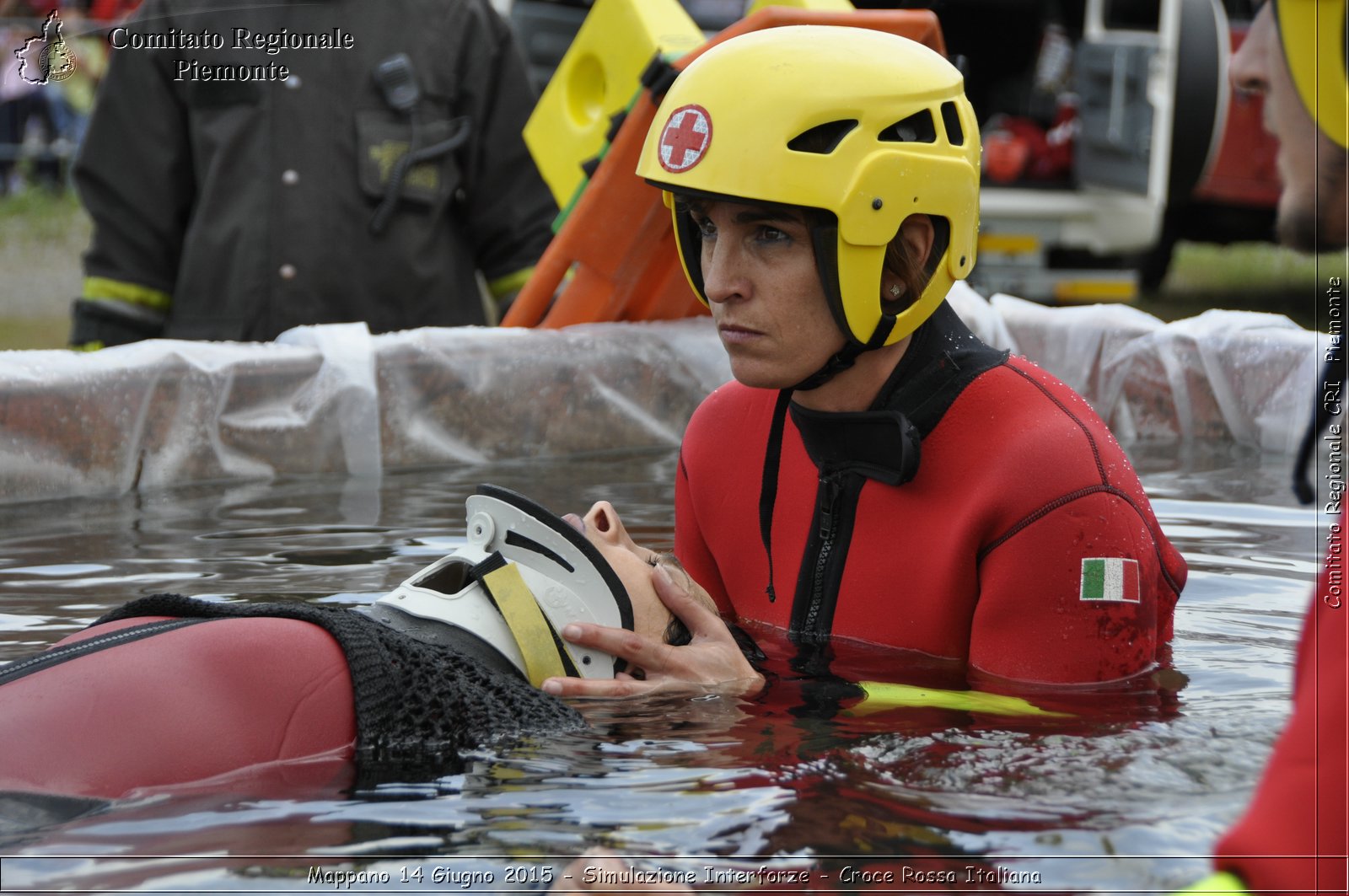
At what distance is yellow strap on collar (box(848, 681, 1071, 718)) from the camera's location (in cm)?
298

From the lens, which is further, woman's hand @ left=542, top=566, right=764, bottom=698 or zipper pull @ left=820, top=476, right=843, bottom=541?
zipper pull @ left=820, top=476, right=843, bottom=541

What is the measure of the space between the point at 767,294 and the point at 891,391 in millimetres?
332

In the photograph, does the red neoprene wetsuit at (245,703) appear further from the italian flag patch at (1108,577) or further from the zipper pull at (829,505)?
the italian flag patch at (1108,577)

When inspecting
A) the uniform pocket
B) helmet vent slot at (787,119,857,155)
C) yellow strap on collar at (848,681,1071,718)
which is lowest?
yellow strap on collar at (848,681,1071,718)

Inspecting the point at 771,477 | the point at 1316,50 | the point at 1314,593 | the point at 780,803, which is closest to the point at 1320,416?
the point at 1314,593

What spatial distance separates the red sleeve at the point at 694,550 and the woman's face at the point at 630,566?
649 millimetres

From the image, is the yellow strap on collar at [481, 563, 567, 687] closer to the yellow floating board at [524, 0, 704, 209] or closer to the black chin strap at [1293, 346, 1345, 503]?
the black chin strap at [1293, 346, 1345, 503]

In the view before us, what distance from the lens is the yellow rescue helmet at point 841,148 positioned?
3.12 meters

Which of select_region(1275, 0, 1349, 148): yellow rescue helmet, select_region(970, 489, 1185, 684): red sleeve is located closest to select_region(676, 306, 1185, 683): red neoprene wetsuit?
select_region(970, 489, 1185, 684): red sleeve

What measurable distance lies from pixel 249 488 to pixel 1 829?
279 centimetres

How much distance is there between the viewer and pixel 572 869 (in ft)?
7.26

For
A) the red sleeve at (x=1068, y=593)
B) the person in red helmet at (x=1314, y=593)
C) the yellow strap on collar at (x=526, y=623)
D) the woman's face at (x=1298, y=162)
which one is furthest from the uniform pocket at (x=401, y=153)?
the woman's face at (x=1298, y=162)

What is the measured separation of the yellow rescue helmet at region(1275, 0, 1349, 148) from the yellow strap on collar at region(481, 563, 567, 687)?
5.28ft

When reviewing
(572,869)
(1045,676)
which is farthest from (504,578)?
(1045,676)
